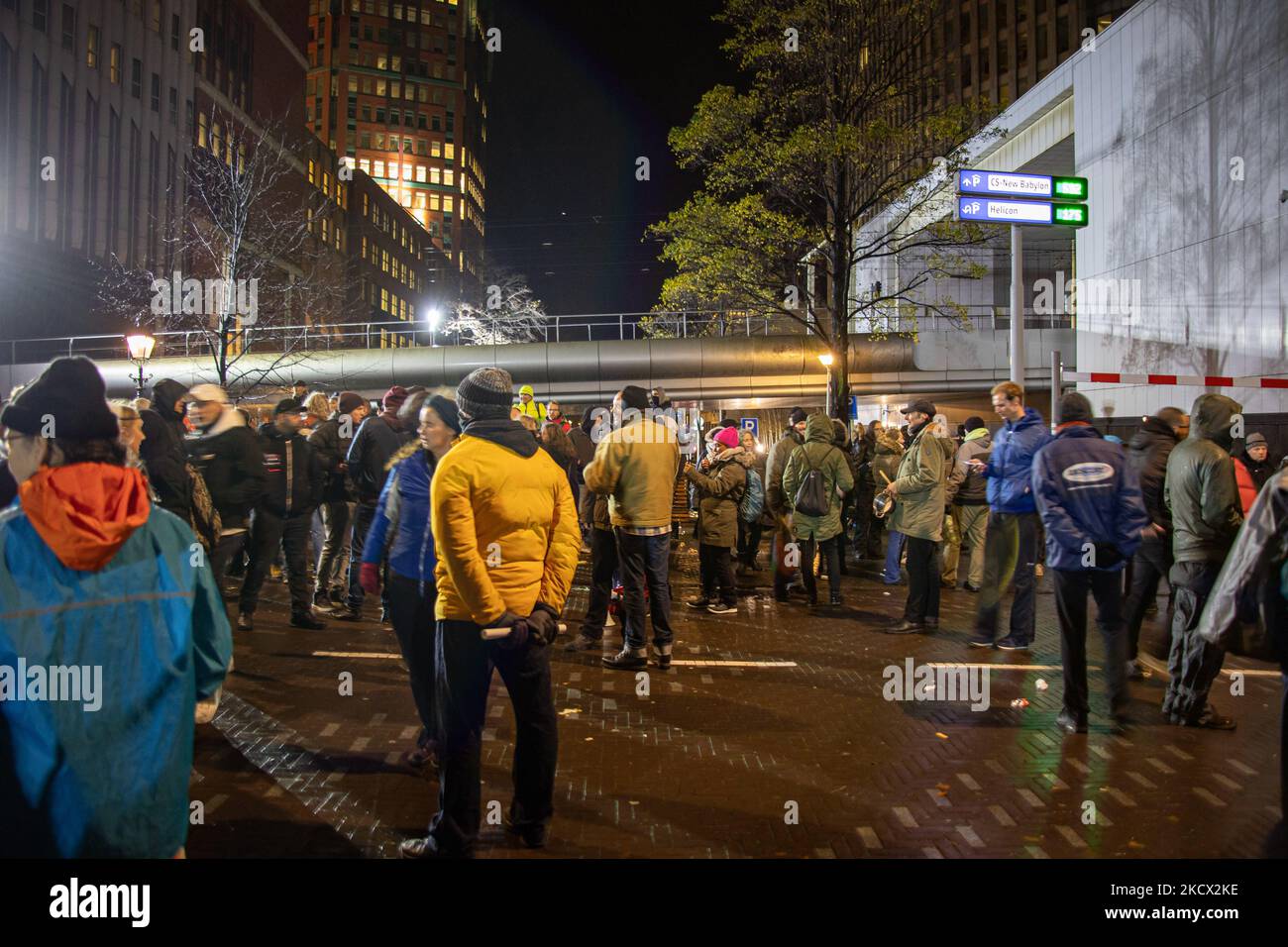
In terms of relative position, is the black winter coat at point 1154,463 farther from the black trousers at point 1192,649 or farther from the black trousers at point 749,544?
the black trousers at point 749,544

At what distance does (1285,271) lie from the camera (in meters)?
14.9

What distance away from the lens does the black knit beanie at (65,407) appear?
7.89ft

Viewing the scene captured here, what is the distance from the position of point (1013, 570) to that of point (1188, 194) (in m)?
13.6

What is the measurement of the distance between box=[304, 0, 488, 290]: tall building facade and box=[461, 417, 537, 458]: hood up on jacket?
109516 millimetres

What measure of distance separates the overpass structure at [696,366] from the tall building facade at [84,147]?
32.2ft

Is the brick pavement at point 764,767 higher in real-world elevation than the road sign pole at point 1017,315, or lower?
→ lower

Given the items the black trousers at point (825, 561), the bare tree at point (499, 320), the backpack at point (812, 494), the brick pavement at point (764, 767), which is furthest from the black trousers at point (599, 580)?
the bare tree at point (499, 320)

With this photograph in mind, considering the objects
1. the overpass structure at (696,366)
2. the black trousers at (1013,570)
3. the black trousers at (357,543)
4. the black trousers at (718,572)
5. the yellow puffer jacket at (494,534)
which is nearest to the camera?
the yellow puffer jacket at (494,534)

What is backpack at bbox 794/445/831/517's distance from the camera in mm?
8922

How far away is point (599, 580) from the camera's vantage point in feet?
24.6

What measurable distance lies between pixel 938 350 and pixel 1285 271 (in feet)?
43.7

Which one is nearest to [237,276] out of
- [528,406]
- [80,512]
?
[528,406]

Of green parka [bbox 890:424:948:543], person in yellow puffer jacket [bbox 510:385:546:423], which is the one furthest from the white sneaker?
person in yellow puffer jacket [bbox 510:385:546:423]
